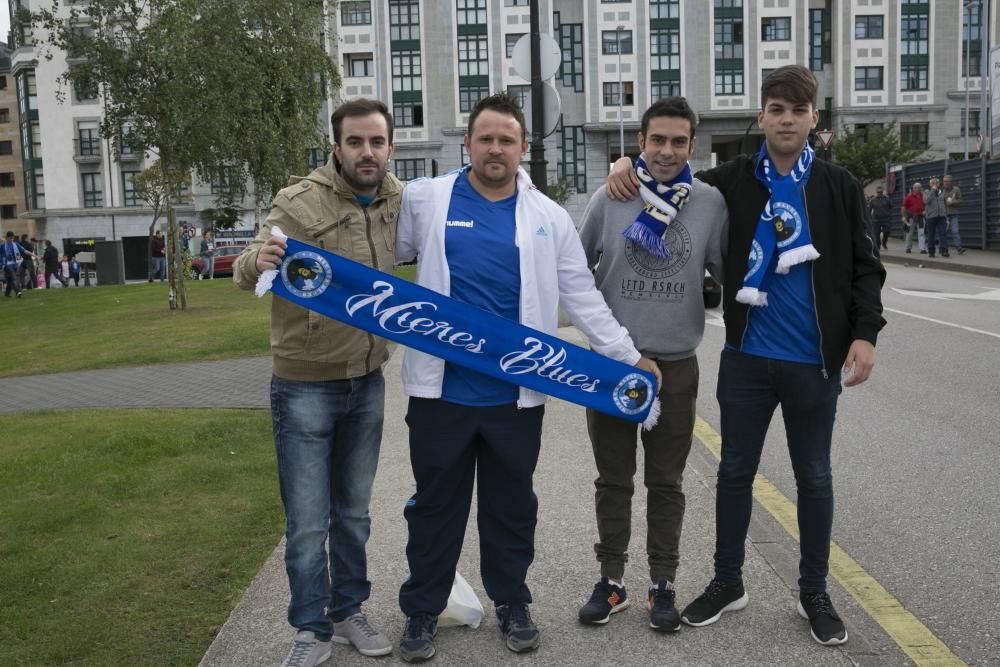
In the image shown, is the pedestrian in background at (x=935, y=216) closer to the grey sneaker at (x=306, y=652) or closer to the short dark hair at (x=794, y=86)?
the short dark hair at (x=794, y=86)

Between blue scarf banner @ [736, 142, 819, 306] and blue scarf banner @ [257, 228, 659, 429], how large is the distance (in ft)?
2.68

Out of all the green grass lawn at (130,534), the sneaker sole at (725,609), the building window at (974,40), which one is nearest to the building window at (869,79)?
the building window at (974,40)

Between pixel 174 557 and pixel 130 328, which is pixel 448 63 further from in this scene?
pixel 174 557

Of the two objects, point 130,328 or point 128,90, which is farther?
point 128,90

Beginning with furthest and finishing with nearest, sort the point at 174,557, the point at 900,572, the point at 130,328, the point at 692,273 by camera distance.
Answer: the point at 130,328 < the point at 174,557 < the point at 900,572 < the point at 692,273

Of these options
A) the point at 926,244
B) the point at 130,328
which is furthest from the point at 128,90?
the point at 926,244

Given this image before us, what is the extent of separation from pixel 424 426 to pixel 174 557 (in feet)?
6.62

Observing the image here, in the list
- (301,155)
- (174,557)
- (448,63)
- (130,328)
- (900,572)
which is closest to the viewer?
(900,572)

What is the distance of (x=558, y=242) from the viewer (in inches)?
154

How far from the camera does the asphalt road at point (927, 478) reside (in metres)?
4.25

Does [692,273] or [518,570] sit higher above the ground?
[692,273]

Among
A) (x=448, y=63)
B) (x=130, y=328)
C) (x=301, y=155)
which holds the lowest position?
(x=130, y=328)

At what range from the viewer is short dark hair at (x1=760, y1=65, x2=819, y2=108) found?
3.86m

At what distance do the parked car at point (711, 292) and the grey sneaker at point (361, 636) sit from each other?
191 cm
